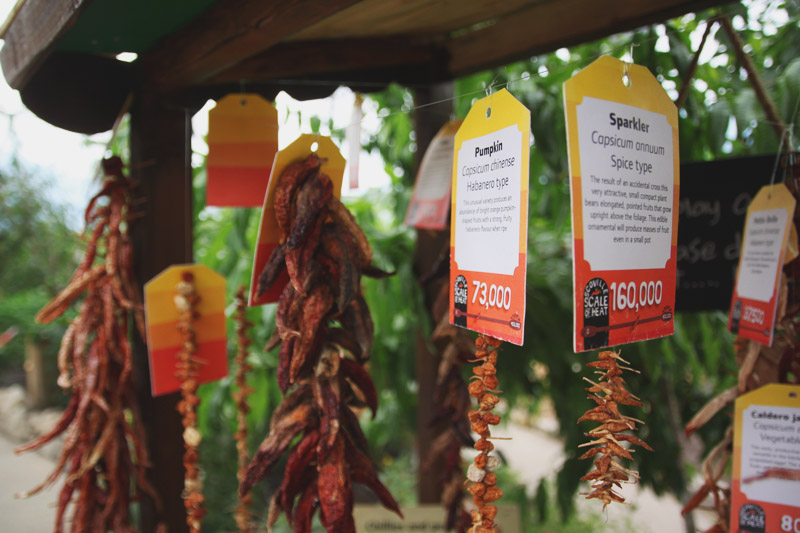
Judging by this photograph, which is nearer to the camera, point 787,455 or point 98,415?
point 787,455

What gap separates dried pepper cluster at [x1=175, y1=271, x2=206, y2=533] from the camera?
100 centimetres

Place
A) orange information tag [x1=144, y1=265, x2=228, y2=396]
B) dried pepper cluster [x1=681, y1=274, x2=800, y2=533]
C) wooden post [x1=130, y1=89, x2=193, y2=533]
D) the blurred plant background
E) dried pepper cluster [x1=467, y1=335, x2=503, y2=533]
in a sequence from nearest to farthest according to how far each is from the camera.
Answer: dried pepper cluster [x1=467, y1=335, x2=503, y2=533] → dried pepper cluster [x1=681, y1=274, x2=800, y2=533] → orange information tag [x1=144, y1=265, x2=228, y2=396] → wooden post [x1=130, y1=89, x2=193, y2=533] → the blurred plant background

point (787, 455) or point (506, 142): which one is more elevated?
point (506, 142)

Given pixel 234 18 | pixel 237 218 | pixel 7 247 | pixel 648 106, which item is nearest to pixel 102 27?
pixel 234 18

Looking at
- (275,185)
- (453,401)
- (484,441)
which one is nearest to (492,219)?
(484,441)

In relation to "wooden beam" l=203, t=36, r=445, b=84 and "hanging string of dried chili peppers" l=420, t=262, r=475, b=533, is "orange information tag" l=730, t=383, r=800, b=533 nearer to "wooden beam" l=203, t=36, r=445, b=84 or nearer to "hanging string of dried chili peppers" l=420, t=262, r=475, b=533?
"hanging string of dried chili peppers" l=420, t=262, r=475, b=533

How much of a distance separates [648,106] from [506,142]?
0.54 ft

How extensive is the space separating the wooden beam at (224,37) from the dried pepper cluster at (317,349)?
21 cm

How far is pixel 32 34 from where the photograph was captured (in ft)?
3.14

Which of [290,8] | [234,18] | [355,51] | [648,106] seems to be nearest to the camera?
[648,106]

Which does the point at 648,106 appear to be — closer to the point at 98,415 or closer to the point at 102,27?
the point at 102,27

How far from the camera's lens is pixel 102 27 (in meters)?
1.04

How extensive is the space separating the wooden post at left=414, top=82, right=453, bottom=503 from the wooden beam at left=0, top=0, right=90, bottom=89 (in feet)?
2.78

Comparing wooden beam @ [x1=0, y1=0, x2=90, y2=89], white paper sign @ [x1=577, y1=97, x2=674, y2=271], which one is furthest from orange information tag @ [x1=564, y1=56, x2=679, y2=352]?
wooden beam @ [x1=0, y1=0, x2=90, y2=89]
